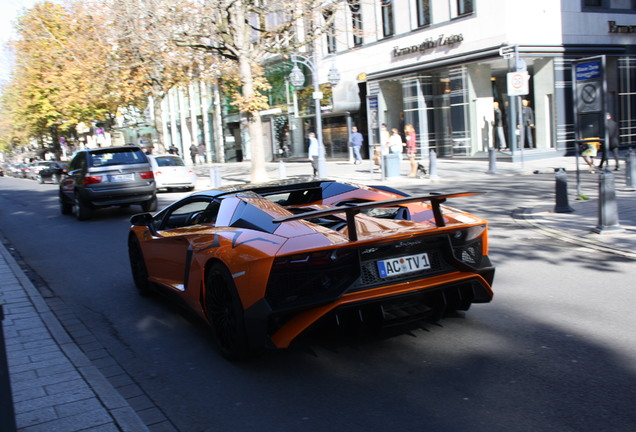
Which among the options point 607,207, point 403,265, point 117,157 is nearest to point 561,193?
point 607,207

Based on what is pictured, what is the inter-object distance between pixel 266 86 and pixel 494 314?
1727cm

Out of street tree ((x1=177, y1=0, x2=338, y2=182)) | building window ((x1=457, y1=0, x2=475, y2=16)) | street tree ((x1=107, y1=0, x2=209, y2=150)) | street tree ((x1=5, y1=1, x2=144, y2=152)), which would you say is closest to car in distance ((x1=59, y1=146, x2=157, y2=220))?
street tree ((x1=177, y1=0, x2=338, y2=182))

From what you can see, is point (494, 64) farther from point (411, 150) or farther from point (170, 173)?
point (170, 173)

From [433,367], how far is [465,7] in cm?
2373

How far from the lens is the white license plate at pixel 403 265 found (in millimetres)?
4199

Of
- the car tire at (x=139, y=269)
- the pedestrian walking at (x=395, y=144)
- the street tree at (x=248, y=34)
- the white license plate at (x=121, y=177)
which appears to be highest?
the street tree at (x=248, y=34)

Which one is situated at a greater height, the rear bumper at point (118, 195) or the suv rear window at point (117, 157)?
the suv rear window at point (117, 157)

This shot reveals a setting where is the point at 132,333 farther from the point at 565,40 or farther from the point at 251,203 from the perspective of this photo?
the point at 565,40

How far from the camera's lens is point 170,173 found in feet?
69.4

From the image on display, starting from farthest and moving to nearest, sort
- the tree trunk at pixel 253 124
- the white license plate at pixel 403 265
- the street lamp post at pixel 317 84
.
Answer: the street lamp post at pixel 317 84, the tree trunk at pixel 253 124, the white license plate at pixel 403 265

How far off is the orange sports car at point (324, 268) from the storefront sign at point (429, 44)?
22.0 m

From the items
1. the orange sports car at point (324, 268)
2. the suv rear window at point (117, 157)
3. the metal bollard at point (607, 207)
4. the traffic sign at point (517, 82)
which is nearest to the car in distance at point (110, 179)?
the suv rear window at point (117, 157)

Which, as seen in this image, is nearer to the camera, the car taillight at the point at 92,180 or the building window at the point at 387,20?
the car taillight at the point at 92,180

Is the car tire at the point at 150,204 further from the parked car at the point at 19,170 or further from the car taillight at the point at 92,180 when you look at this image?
the parked car at the point at 19,170
